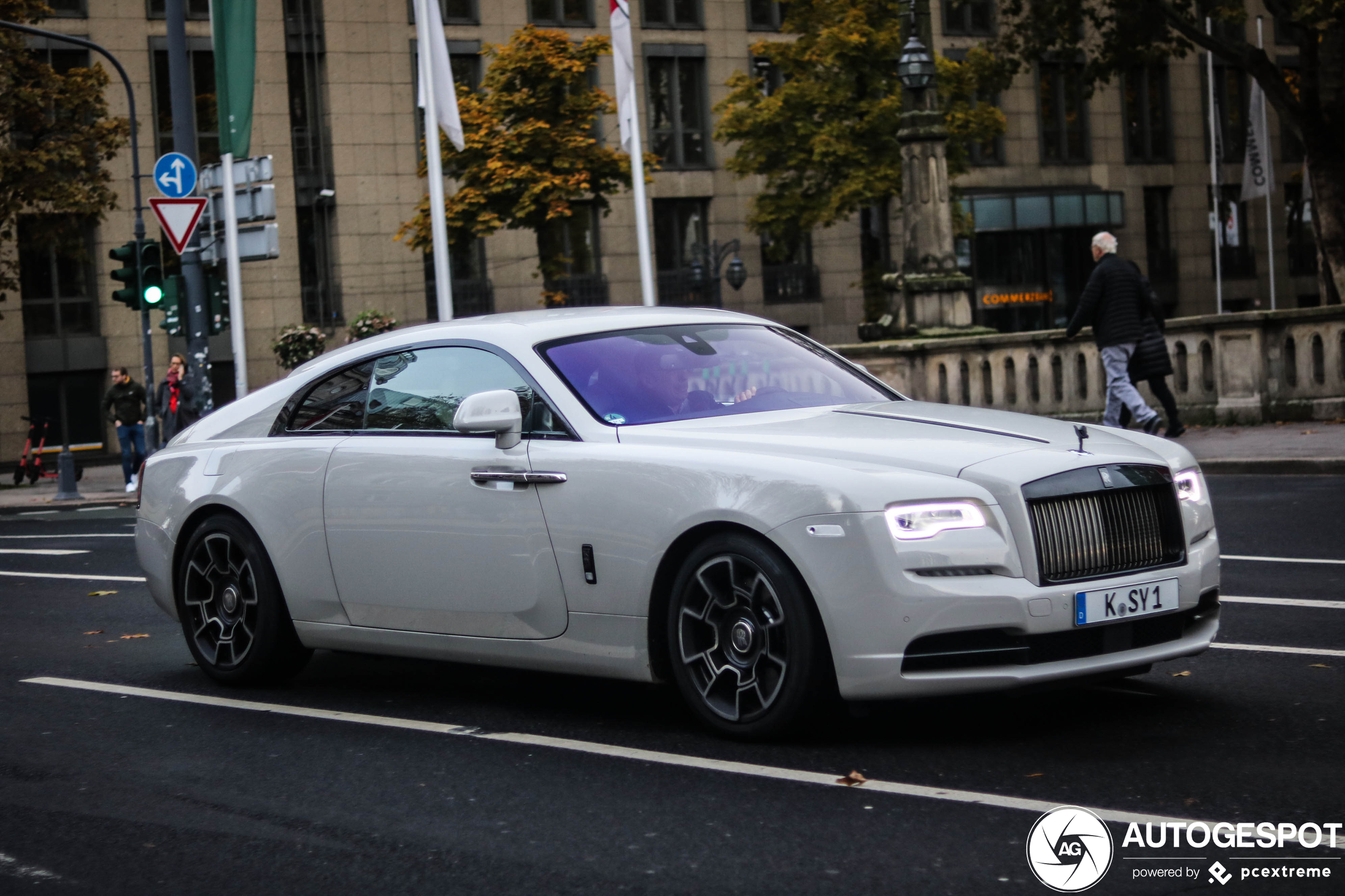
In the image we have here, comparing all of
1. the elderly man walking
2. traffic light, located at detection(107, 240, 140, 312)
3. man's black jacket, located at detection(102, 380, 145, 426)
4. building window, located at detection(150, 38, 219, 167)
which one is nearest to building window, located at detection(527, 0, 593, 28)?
building window, located at detection(150, 38, 219, 167)

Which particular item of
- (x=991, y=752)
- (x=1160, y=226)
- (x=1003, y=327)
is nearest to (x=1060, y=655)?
(x=991, y=752)

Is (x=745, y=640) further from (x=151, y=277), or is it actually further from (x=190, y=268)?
(x=151, y=277)

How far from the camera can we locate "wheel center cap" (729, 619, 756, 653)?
5.60 metres

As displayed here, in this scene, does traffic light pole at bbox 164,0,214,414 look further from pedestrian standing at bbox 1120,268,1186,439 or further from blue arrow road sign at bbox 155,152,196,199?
pedestrian standing at bbox 1120,268,1186,439

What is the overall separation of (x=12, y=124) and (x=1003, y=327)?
109ft

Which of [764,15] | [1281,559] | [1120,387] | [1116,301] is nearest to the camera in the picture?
[1281,559]

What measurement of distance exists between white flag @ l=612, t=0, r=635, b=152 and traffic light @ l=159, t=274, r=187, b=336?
7431 millimetres

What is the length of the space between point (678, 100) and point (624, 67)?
23.7 meters

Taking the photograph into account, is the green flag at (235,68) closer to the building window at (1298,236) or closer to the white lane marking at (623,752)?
the white lane marking at (623,752)

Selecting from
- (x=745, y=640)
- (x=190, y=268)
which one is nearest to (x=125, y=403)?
(x=190, y=268)

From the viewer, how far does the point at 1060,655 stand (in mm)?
5430

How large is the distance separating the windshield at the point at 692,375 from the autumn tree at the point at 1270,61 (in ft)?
71.6

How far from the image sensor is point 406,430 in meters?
6.89

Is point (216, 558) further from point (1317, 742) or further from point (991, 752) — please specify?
point (1317, 742)
